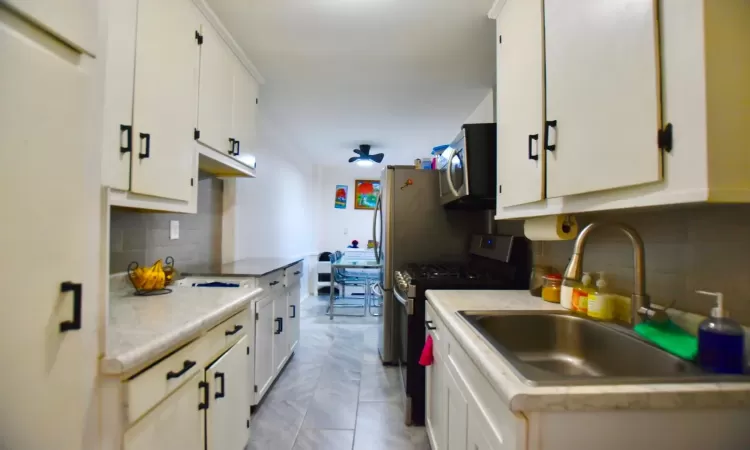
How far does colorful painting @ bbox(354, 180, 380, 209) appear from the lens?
6.26 meters

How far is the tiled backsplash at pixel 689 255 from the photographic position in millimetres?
815

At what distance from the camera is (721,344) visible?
71cm

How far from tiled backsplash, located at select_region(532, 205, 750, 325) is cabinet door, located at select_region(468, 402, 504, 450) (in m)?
0.69

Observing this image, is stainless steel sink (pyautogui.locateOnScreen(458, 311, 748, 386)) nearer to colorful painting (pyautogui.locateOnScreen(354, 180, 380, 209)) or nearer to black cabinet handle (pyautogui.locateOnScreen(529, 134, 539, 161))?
black cabinet handle (pyautogui.locateOnScreen(529, 134, 539, 161))

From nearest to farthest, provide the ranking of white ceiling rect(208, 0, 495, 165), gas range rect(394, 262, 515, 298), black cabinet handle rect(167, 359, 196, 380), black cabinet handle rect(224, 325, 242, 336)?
black cabinet handle rect(167, 359, 196, 380)
black cabinet handle rect(224, 325, 242, 336)
white ceiling rect(208, 0, 495, 165)
gas range rect(394, 262, 515, 298)

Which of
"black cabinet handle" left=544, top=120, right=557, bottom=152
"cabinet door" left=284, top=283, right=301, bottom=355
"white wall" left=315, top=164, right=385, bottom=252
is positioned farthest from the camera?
"white wall" left=315, top=164, right=385, bottom=252

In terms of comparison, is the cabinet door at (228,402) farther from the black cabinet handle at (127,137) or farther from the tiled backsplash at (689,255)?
the tiled backsplash at (689,255)

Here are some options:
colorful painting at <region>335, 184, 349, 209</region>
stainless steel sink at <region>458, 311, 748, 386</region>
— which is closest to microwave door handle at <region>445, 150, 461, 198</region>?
stainless steel sink at <region>458, 311, 748, 386</region>

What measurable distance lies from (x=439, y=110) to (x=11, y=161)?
121 inches

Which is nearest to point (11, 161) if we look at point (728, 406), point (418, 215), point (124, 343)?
point (124, 343)

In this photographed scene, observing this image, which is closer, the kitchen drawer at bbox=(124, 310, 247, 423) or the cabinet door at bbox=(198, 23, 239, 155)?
the kitchen drawer at bbox=(124, 310, 247, 423)

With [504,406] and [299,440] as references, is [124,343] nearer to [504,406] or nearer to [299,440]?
[504,406]

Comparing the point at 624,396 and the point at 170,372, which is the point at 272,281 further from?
the point at 624,396

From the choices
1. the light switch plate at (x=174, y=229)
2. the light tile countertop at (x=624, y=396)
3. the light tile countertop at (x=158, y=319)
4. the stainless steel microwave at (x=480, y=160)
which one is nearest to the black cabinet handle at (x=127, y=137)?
the light tile countertop at (x=158, y=319)
